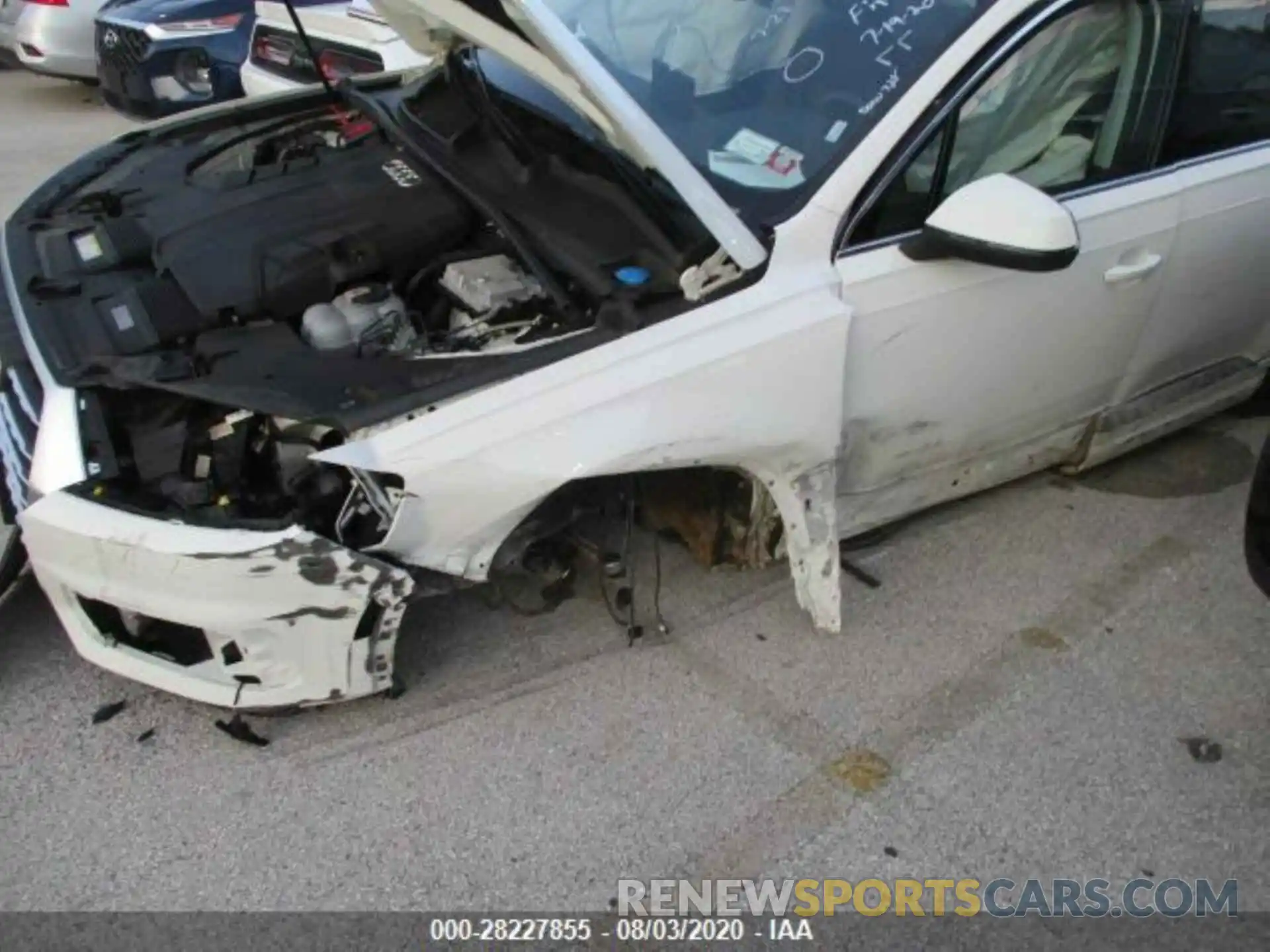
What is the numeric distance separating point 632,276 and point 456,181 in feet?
1.94

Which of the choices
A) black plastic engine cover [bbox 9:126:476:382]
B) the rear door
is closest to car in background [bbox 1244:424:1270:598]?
the rear door

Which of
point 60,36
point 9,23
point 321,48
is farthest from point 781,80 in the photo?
point 9,23

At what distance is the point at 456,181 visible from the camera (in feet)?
9.11

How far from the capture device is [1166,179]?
300 centimetres

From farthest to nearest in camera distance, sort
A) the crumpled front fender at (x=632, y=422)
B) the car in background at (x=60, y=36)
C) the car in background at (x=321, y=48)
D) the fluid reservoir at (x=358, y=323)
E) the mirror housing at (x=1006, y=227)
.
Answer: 1. the car in background at (x=60, y=36)
2. the car in background at (x=321, y=48)
3. the fluid reservoir at (x=358, y=323)
4. the mirror housing at (x=1006, y=227)
5. the crumpled front fender at (x=632, y=422)

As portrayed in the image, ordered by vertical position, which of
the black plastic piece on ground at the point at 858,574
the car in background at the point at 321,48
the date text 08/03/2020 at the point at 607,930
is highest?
Result: the car in background at the point at 321,48

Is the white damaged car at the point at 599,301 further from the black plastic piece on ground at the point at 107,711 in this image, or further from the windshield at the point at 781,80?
the black plastic piece on ground at the point at 107,711

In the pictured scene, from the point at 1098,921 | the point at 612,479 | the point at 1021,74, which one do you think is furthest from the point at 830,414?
the point at 1098,921

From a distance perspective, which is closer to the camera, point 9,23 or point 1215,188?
point 1215,188

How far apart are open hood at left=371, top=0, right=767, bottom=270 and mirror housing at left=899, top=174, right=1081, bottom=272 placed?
1.35 feet

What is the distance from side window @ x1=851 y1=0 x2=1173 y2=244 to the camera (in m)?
2.62

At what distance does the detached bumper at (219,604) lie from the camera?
2205 millimetres

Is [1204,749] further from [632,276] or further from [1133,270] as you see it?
[632,276]

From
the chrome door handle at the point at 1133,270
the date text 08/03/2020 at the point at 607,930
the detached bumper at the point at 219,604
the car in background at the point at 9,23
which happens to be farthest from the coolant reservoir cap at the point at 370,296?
the car in background at the point at 9,23
